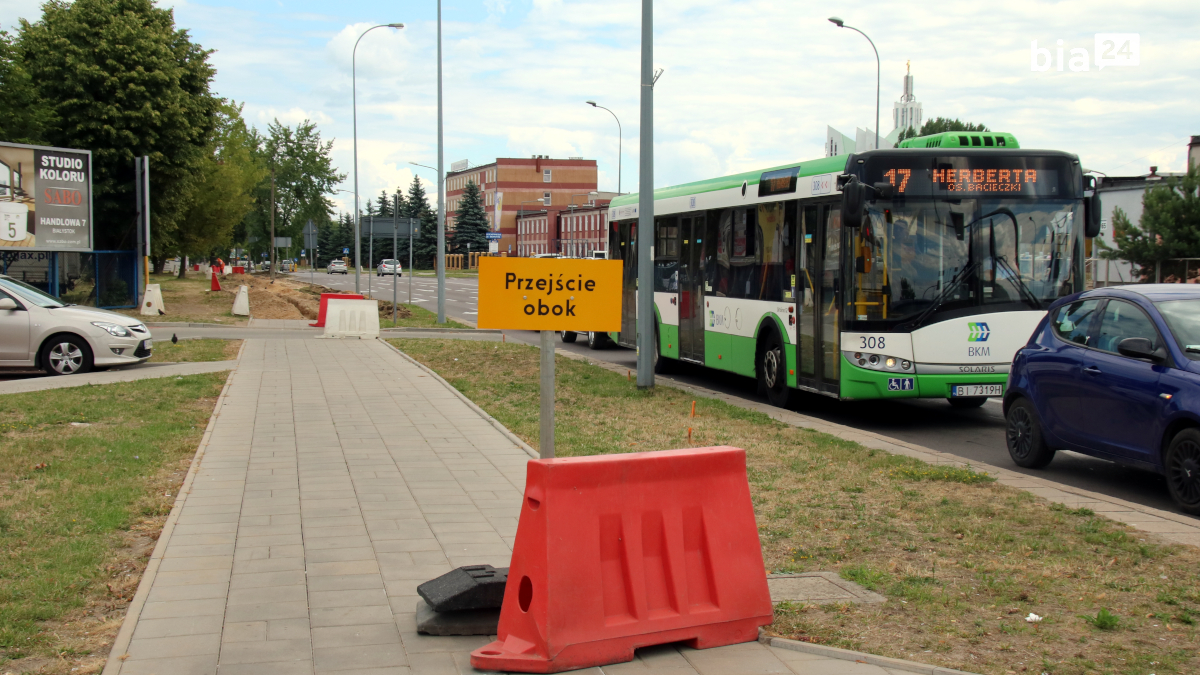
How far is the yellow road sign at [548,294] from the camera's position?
527 cm

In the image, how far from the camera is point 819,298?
1234 centimetres

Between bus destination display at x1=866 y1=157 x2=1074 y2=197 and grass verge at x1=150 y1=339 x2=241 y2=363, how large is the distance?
40.0 ft

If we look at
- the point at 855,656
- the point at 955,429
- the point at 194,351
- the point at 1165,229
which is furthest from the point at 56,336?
the point at 1165,229

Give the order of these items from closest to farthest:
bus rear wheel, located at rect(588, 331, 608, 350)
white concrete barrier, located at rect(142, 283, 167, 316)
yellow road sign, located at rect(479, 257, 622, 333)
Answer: yellow road sign, located at rect(479, 257, 622, 333) → bus rear wheel, located at rect(588, 331, 608, 350) → white concrete barrier, located at rect(142, 283, 167, 316)

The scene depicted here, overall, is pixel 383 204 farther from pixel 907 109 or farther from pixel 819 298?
pixel 819 298

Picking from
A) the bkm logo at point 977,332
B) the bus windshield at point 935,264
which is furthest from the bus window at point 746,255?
the bkm logo at point 977,332

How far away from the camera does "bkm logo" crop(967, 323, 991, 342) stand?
450 inches

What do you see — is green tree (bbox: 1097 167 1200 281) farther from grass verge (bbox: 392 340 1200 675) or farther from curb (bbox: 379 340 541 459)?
grass verge (bbox: 392 340 1200 675)

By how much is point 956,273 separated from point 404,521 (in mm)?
7295

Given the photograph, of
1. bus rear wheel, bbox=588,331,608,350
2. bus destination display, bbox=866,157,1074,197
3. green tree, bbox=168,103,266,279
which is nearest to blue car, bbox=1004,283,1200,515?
bus destination display, bbox=866,157,1074,197

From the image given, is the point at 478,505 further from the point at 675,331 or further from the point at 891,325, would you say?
the point at 675,331

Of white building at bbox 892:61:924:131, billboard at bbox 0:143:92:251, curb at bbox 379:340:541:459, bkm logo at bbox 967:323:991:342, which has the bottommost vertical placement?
curb at bbox 379:340:541:459

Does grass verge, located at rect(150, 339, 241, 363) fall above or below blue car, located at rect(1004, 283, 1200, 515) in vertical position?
below

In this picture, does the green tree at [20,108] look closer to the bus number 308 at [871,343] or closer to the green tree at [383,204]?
the bus number 308 at [871,343]
